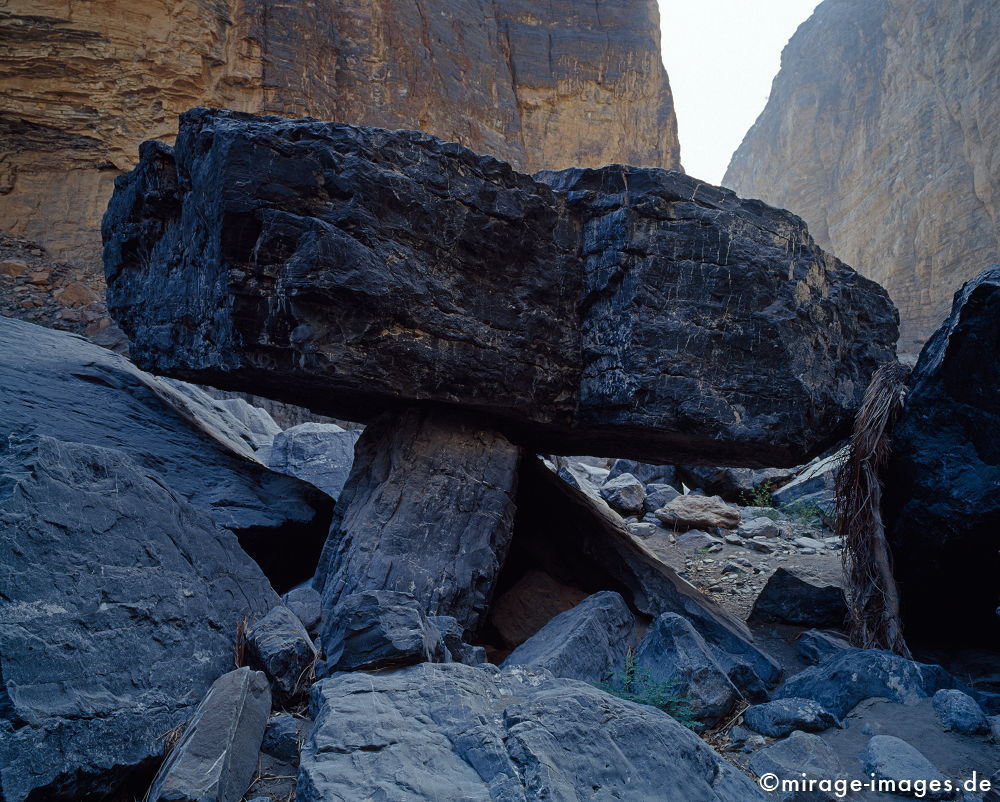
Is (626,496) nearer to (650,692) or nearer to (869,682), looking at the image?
(869,682)

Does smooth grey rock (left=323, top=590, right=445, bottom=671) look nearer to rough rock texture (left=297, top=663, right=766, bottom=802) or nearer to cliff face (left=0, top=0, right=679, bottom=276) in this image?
rough rock texture (left=297, top=663, right=766, bottom=802)

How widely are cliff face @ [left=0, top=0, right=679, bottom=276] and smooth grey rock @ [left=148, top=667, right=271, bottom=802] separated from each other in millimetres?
14056

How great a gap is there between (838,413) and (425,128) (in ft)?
47.7

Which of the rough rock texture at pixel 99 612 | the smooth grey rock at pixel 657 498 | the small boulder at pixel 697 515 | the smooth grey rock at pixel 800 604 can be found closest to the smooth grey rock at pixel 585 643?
the rough rock texture at pixel 99 612

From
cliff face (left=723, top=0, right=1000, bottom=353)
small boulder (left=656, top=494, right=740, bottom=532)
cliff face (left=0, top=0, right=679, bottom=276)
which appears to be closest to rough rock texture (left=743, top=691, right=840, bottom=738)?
small boulder (left=656, top=494, right=740, bottom=532)

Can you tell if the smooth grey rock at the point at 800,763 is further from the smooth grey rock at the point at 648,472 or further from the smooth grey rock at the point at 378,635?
the smooth grey rock at the point at 648,472

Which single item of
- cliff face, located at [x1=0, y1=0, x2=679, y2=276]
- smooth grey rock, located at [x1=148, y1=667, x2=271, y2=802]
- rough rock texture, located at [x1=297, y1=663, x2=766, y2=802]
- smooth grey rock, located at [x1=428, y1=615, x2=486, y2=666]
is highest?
cliff face, located at [x1=0, y1=0, x2=679, y2=276]

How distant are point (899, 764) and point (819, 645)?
156 centimetres

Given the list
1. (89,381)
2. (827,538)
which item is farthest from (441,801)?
(827,538)

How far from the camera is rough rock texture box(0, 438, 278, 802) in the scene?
1.72 m

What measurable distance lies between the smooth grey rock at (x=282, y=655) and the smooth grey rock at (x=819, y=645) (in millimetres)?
2588

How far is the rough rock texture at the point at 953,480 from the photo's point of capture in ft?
10.4

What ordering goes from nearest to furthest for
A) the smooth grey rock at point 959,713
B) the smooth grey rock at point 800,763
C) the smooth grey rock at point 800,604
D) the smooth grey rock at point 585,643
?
1. the smooth grey rock at point 800,763
2. the smooth grey rock at point 959,713
3. the smooth grey rock at point 585,643
4. the smooth grey rock at point 800,604

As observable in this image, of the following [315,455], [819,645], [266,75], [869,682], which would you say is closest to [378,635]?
[869,682]
